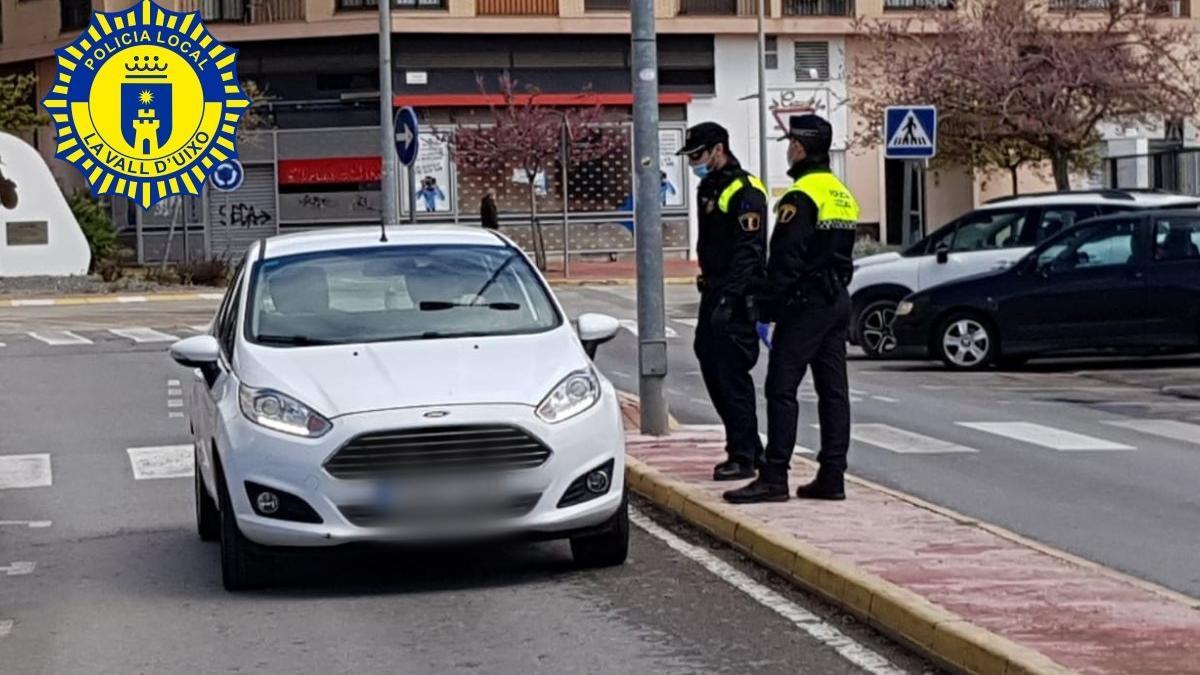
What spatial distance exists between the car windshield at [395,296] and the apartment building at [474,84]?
36.3m

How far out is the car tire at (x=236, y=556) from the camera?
9.13 metres

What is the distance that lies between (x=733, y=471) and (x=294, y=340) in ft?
10.0

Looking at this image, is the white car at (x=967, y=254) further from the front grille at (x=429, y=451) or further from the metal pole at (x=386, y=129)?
the front grille at (x=429, y=451)

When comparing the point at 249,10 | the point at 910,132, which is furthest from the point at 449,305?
the point at 249,10

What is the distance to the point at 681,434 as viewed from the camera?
14414mm

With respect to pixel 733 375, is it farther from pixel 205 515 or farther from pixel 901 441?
pixel 901 441

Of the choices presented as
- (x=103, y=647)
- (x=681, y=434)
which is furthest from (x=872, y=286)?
(x=103, y=647)

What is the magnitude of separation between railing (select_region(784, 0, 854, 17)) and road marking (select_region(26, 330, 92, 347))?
25120mm

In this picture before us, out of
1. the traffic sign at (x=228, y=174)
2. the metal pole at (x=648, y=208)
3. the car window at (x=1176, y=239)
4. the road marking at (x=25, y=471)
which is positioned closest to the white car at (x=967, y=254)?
the car window at (x=1176, y=239)

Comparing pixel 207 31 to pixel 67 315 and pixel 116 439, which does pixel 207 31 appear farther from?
pixel 116 439

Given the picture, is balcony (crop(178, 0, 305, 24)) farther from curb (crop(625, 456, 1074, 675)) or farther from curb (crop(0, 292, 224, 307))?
curb (crop(625, 456, 1074, 675))

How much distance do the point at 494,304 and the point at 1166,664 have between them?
4204mm

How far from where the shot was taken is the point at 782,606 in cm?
866

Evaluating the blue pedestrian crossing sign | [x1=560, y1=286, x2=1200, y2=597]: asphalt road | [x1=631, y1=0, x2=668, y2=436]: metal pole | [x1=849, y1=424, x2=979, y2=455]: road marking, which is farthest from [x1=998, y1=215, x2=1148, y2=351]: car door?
[x1=631, y1=0, x2=668, y2=436]: metal pole
